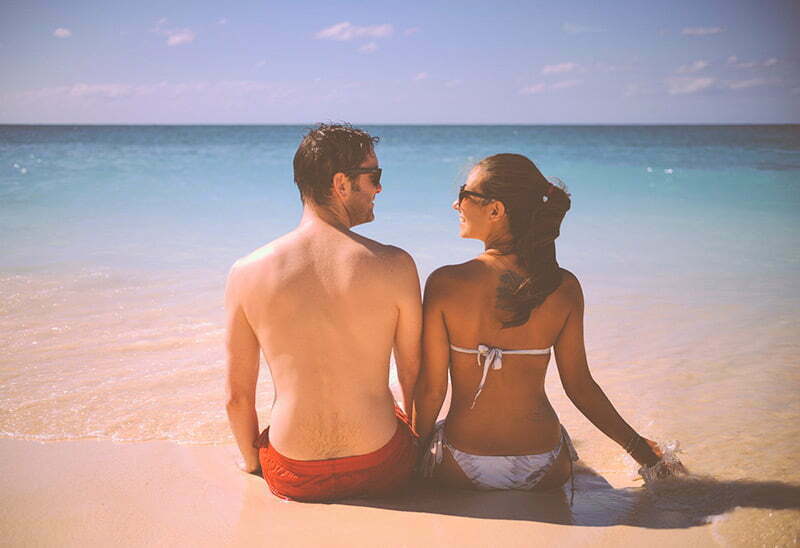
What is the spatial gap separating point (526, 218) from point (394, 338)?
67 centimetres

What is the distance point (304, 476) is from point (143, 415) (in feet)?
4.59

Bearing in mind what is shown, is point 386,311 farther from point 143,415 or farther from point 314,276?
point 143,415

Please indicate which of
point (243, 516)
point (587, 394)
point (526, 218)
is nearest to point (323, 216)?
point (526, 218)

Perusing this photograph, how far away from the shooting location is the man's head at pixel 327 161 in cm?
227

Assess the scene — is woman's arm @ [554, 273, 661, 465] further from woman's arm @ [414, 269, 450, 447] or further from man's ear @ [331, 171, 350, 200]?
man's ear @ [331, 171, 350, 200]

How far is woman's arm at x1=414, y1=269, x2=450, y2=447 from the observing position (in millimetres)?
2301

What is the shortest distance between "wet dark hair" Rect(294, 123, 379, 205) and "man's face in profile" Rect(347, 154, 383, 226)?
4 centimetres

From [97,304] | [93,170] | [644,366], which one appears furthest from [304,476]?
[93,170]

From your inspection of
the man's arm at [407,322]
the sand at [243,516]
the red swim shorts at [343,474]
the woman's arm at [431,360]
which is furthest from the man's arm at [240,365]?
the woman's arm at [431,360]

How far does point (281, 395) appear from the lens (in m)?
2.21

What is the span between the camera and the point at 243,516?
2262 millimetres

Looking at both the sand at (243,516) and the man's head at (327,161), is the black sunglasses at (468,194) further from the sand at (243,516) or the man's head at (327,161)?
the sand at (243,516)

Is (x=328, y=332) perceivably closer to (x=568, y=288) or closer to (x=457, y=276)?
(x=457, y=276)

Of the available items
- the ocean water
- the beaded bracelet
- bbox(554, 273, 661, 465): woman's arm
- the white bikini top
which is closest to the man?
the white bikini top
